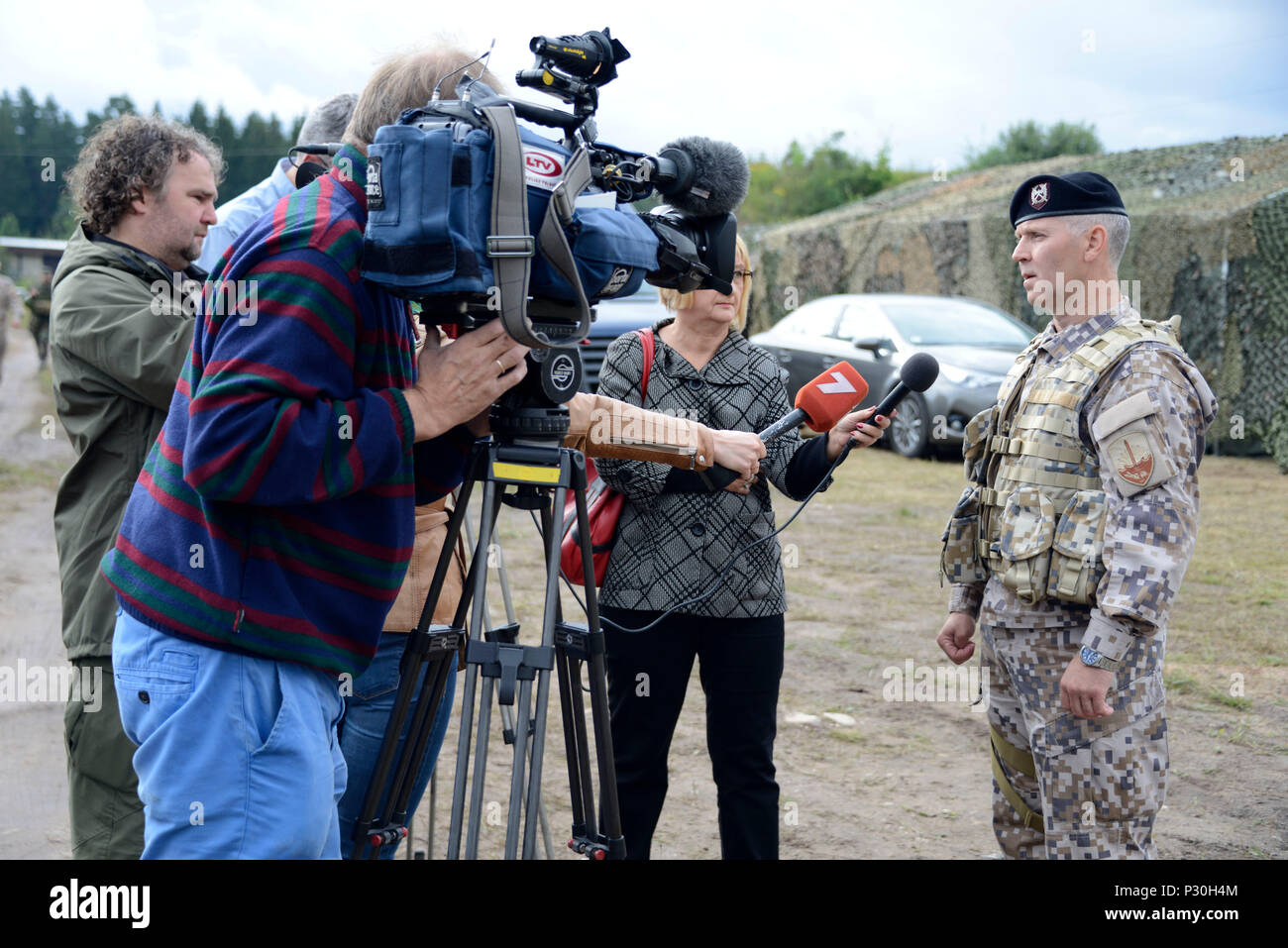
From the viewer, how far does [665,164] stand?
2.20 meters

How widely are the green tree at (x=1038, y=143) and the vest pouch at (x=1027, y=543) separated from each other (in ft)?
142

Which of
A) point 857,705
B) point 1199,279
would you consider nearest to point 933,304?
point 1199,279

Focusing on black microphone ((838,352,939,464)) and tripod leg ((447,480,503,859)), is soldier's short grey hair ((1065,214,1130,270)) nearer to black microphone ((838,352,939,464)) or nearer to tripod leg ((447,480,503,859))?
black microphone ((838,352,939,464))

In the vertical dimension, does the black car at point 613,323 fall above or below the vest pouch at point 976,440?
above

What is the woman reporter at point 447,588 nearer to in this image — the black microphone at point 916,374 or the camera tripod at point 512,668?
the camera tripod at point 512,668

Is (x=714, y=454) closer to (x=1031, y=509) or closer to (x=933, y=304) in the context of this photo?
(x=1031, y=509)

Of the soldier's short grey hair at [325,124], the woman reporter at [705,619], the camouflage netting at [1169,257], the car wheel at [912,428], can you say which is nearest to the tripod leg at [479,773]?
the woman reporter at [705,619]

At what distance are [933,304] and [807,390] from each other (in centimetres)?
1075

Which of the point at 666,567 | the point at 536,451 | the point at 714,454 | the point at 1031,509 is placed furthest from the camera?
the point at 666,567

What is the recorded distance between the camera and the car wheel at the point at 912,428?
12.3 m

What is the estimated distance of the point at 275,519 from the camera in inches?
75.8

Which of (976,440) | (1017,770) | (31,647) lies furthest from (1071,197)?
(31,647)

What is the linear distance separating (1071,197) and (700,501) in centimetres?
129

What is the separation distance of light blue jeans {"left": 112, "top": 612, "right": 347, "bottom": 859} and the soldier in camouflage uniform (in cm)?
176
